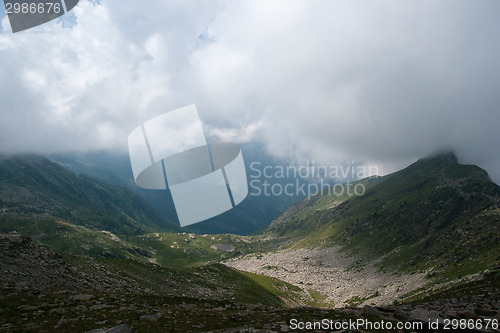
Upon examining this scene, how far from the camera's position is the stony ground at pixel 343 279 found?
89188mm

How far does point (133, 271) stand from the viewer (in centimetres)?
5144

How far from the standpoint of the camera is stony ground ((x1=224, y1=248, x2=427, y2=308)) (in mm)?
89188

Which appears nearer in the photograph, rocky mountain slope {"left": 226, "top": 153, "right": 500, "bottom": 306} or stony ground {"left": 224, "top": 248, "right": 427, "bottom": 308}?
rocky mountain slope {"left": 226, "top": 153, "right": 500, "bottom": 306}

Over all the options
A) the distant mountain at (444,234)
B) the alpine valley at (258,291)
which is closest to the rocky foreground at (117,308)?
the alpine valley at (258,291)

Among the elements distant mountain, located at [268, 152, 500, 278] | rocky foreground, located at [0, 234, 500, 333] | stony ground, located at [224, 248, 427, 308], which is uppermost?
rocky foreground, located at [0, 234, 500, 333]

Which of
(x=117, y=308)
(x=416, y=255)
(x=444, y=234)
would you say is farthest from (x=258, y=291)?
(x=444, y=234)

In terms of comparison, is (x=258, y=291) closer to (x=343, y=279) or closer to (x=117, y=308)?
(x=117, y=308)

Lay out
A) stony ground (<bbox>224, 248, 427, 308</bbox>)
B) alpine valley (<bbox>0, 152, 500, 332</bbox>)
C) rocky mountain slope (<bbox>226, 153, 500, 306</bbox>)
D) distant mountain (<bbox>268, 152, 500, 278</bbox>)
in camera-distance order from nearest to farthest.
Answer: alpine valley (<bbox>0, 152, 500, 332</bbox>) < rocky mountain slope (<bbox>226, 153, 500, 306</bbox>) < distant mountain (<bbox>268, 152, 500, 278</bbox>) < stony ground (<bbox>224, 248, 427, 308</bbox>)

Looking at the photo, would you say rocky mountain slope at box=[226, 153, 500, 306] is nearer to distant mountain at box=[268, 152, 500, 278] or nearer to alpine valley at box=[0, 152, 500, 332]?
distant mountain at box=[268, 152, 500, 278]

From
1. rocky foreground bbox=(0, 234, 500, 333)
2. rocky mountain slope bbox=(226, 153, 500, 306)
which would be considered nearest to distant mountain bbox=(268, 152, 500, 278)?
rocky mountain slope bbox=(226, 153, 500, 306)

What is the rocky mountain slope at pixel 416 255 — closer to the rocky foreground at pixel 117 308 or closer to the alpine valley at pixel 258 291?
the alpine valley at pixel 258 291

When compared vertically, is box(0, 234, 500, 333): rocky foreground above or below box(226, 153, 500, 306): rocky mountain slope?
above

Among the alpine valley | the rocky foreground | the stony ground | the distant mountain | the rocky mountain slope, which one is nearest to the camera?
the rocky foreground

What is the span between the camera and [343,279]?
137 meters
